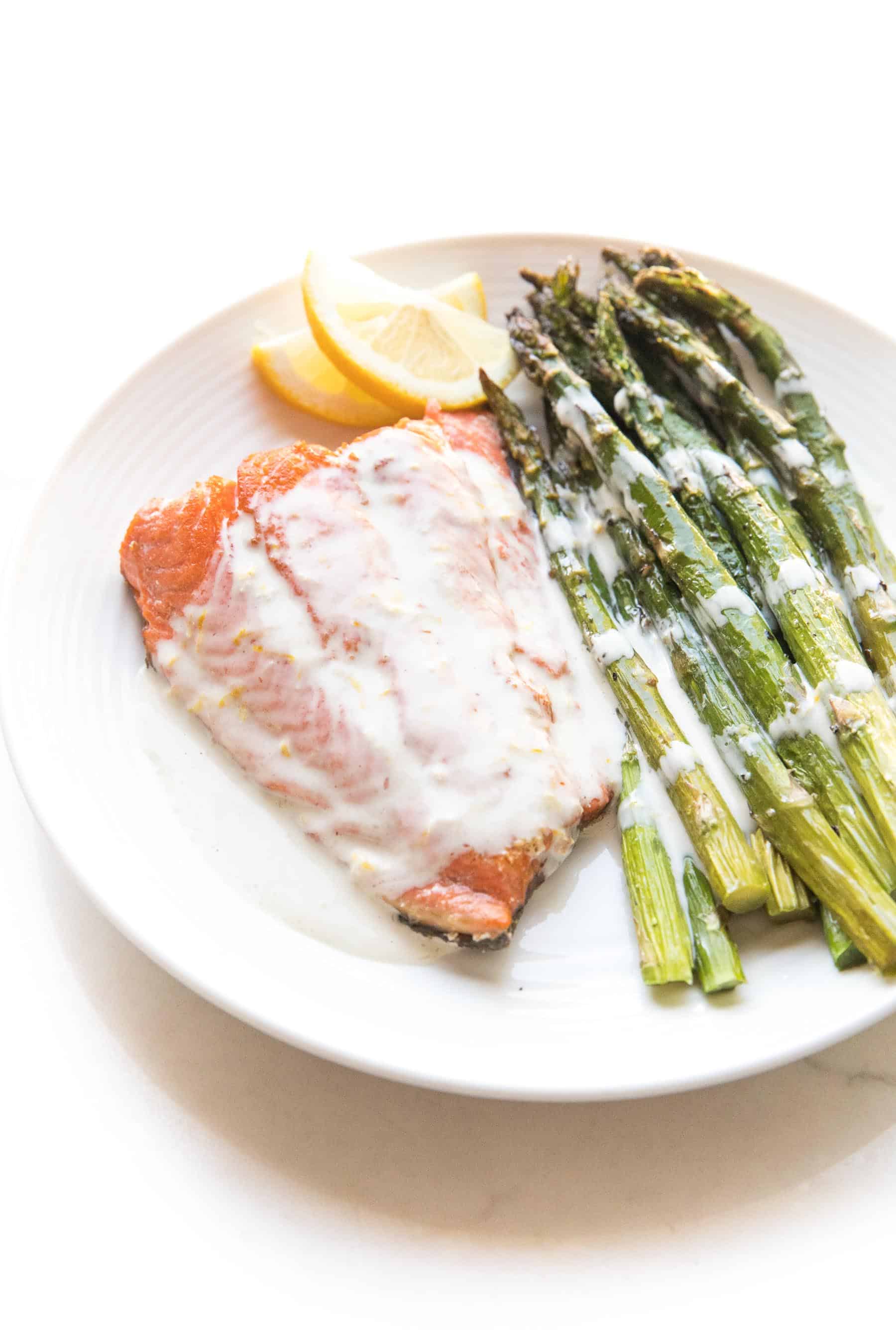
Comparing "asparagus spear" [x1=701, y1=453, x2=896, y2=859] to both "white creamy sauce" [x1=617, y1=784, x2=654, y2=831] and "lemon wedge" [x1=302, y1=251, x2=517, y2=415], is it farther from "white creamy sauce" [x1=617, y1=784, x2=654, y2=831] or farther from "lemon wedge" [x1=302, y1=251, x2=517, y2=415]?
"lemon wedge" [x1=302, y1=251, x2=517, y2=415]

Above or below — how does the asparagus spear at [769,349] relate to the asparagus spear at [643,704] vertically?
above

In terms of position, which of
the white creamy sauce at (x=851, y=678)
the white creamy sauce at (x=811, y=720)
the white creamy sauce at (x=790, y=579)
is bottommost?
the white creamy sauce at (x=811, y=720)

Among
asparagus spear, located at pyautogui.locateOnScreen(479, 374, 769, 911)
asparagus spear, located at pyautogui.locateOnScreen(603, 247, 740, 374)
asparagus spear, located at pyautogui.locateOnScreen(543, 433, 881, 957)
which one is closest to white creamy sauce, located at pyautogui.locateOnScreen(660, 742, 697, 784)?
asparagus spear, located at pyautogui.locateOnScreen(479, 374, 769, 911)

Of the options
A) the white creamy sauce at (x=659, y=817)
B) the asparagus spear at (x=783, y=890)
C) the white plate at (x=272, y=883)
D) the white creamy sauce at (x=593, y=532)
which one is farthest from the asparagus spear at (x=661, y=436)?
the asparagus spear at (x=783, y=890)

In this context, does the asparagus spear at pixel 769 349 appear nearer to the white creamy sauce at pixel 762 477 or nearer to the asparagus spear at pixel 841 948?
the white creamy sauce at pixel 762 477

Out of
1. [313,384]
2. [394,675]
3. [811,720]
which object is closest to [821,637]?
[811,720]

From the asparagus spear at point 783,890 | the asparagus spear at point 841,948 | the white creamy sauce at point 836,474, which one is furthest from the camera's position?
the white creamy sauce at point 836,474

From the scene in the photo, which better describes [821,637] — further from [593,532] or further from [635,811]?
[593,532]
